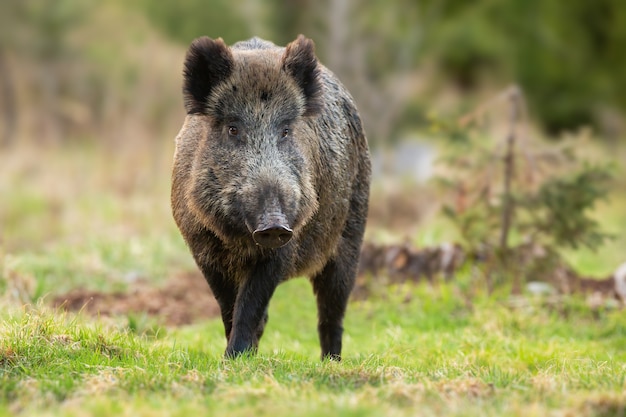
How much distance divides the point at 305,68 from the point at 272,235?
1.42 meters

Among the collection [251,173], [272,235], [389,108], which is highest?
[389,108]

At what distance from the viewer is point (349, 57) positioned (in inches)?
731

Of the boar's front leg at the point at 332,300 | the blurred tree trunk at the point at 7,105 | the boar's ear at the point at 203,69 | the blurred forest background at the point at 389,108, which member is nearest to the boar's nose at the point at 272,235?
the boar's ear at the point at 203,69

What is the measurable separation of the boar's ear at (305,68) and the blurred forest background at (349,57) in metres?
10.6

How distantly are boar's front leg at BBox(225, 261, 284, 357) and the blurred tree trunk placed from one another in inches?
547

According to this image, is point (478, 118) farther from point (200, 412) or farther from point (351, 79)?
point (351, 79)

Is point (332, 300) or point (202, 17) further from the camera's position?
point (202, 17)

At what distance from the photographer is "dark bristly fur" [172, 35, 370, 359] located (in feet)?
17.7

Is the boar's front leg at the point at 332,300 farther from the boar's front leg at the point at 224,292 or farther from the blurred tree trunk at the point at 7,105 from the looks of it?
the blurred tree trunk at the point at 7,105

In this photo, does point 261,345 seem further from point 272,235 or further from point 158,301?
point 272,235

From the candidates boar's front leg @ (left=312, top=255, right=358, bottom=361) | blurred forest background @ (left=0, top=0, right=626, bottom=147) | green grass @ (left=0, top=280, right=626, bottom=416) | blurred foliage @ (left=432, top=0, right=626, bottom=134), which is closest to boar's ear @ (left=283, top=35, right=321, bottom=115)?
boar's front leg @ (left=312, top=255, right=358, bottom=361)

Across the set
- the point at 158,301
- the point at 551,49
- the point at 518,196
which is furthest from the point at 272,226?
the point at 551,49

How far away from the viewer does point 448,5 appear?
85.8 feet

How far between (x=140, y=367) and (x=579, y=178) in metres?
5.87
